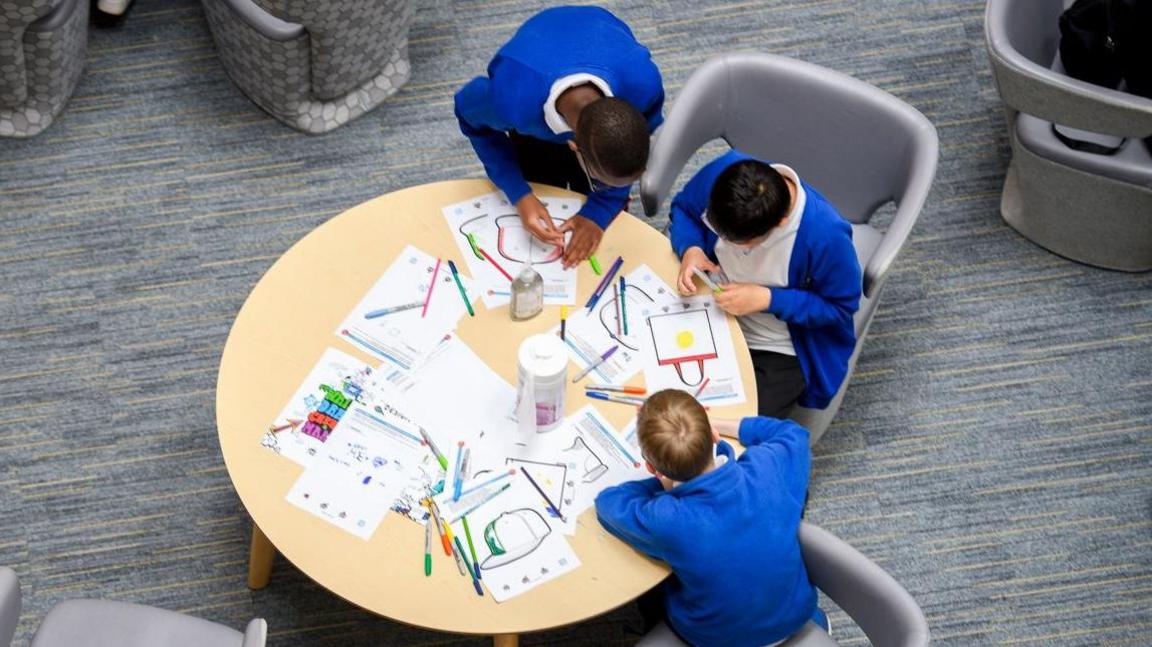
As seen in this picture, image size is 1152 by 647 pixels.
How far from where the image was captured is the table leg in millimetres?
3109

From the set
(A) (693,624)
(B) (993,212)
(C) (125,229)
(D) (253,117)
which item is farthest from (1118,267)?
(C) (125,229)

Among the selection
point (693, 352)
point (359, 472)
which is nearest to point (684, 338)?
point (693, 352)

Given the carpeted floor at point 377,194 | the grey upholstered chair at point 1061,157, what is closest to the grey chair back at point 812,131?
the grey upholstered chair at point 1061,157

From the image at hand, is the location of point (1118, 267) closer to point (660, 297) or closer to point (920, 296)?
point (920, 296)

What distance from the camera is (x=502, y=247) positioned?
2990mm

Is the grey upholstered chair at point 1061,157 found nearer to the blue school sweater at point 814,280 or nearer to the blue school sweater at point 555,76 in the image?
the blue school sweater at point 814,280

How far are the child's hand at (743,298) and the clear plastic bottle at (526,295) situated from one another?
43 centimetres

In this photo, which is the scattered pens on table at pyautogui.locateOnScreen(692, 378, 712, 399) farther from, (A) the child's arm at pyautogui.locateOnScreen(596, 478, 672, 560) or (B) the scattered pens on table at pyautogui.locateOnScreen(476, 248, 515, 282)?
(B) the scattered pens on table at pyautogui.locateOnScreen(476, 248, 515, 282)

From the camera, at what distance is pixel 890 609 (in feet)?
Answer: 8.21

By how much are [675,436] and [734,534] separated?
0.77 feet

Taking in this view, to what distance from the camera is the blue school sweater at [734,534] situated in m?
2.47

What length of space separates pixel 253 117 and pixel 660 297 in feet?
5.94

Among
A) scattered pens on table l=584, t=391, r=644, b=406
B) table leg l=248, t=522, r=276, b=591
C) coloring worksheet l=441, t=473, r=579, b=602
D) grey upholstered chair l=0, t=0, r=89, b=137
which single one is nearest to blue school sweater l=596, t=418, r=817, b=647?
coloring worksheet l=441, t=473, r=579, b=602

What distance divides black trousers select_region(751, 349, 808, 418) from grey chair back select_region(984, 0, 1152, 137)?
1.02 meters
